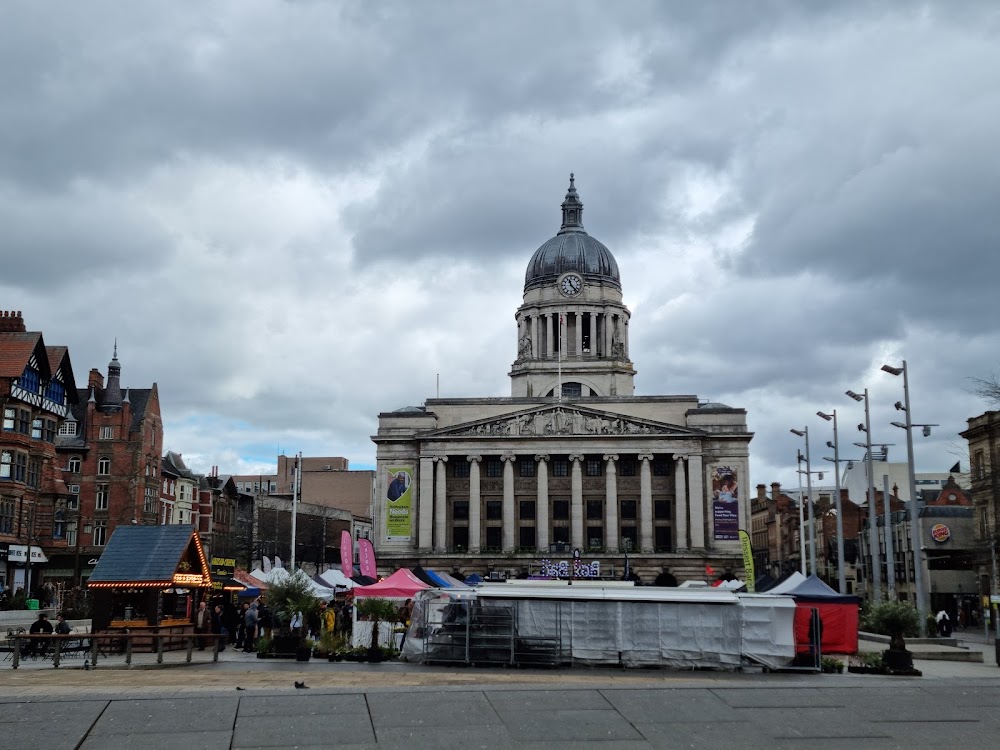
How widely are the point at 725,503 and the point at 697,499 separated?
8.69 ft

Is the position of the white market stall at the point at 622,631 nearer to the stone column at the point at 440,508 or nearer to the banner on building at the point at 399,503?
the stone column at the point at 440,508

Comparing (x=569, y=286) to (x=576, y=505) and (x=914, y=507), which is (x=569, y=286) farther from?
(x=914, y=507)

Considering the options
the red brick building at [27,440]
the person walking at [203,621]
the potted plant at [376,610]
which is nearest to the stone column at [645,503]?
the red brick building at [27,440]

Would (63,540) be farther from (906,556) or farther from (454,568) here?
(906,556)

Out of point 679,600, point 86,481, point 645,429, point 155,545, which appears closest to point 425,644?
point 679,600

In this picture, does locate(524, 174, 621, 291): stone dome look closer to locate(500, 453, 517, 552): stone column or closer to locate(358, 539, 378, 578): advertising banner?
locate(500, 453, 517, 552): stone column

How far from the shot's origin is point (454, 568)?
100 m

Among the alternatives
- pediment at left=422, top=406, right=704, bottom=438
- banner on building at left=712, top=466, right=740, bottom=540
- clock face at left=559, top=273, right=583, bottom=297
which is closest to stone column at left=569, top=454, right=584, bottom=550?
pediment at left=422, top=406, right=704, bottom=438

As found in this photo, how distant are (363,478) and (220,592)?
341ft

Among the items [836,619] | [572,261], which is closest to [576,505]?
[572,261]

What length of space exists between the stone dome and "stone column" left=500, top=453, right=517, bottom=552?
1228 inches

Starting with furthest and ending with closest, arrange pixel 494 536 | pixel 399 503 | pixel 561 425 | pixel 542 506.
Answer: pixel 494 536 → pixel 561 425 → pixel 399 503 → pixel 542 506

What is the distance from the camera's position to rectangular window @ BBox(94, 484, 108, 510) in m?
79.4

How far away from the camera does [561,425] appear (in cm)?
10462
